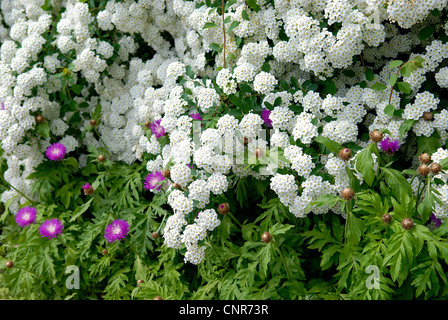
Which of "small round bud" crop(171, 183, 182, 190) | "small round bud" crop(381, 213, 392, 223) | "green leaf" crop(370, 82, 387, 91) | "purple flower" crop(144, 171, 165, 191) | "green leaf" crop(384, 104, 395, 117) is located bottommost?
"purple flower" crop(144, 171, 165, 191)

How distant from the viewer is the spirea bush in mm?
2496

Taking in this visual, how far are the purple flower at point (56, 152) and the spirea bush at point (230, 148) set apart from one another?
0.02 m

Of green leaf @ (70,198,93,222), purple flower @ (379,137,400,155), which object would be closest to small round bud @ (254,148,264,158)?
purple flower @ (379,137,400,155)

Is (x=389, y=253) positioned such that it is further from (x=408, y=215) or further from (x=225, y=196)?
(x=225, y=196)

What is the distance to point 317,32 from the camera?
9.08 feet

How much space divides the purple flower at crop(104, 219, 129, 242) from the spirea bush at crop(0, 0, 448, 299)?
0.04ft

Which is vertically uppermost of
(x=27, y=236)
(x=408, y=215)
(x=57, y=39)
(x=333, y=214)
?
(x=57, y=39)

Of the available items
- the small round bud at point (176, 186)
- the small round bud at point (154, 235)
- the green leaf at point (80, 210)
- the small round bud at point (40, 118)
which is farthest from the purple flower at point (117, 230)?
the small round bud at point (40, 118)

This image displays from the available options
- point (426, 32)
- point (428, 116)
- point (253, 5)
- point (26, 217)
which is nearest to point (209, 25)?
point (253, 5)

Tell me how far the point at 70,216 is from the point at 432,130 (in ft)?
9.13

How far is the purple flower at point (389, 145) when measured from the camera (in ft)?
8.82

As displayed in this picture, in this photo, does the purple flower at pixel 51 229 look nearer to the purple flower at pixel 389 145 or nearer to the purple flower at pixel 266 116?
the purple flower at pixel 266 116

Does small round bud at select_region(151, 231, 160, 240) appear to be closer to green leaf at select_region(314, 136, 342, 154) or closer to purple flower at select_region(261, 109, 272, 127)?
purple flower at select_region(261, 109, 272, 127)
